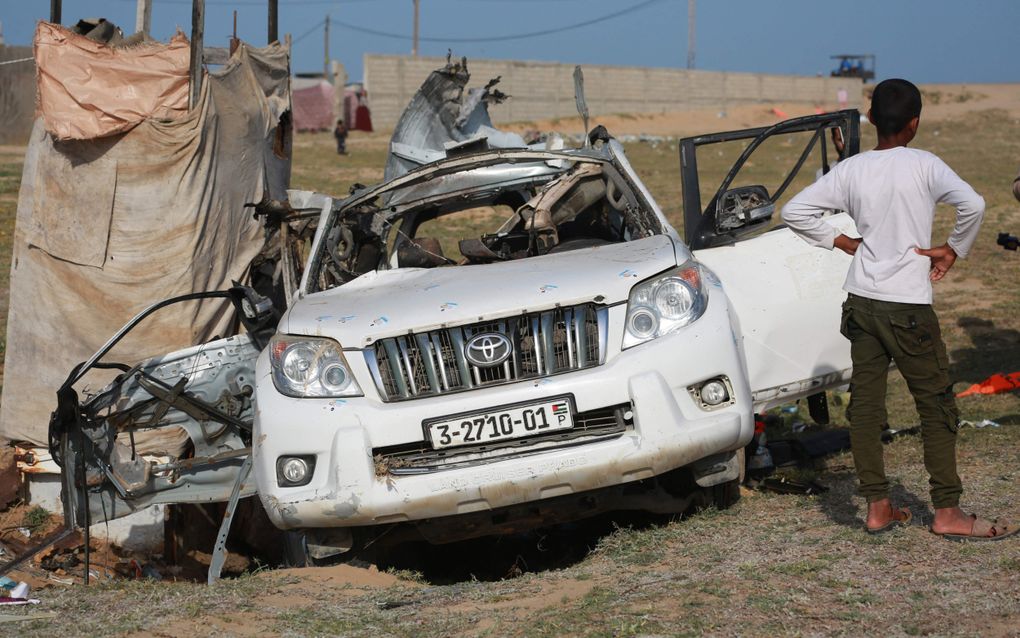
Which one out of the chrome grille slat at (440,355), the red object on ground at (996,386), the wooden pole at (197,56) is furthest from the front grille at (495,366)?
the red object on ground at (996,386)

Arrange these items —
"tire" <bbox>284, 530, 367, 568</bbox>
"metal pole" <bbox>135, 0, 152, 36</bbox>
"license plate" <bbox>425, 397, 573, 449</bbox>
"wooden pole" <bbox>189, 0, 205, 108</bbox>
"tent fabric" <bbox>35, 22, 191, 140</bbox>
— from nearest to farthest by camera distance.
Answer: "license plate" <bbox>425, 397, 573, 449</bbox>
"tire" <bbox>284, 530, 367, 568</bbox>
"tent fabric" <bbox>35, 22, 191, 140</bbox>
"wooden pole" <bbox>189, 0, 205, 108</bbox>
"metal pole" <bbox>135, 0, 152, 36</bbox>

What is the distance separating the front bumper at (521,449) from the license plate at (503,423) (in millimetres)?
33

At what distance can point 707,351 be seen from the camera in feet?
15.2

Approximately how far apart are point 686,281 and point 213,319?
4150mm

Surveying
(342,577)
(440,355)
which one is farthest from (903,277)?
(342,577)

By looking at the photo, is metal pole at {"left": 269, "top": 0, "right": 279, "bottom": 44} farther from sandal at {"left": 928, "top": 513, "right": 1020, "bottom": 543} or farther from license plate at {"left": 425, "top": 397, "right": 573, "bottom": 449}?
sandal at {"left": 928, "top": 513, "right": 1020, "bottom": 543}

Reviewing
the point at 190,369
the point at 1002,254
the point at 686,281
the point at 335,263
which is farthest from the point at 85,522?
the point at 1002,254

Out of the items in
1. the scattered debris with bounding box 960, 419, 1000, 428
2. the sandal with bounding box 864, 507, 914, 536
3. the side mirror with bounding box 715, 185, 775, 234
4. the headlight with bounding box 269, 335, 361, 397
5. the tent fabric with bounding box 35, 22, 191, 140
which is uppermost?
the tent fabric with bounding box 35, 22, 191, 140

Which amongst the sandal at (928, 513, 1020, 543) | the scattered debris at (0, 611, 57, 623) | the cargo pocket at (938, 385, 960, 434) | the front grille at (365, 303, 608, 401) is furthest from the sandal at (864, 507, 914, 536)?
the scattered debris at (0, 611, 57, 623)

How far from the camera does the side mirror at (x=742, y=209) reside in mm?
5488

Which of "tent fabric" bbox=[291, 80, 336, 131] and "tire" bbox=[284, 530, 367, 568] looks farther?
"tent fabric" bbox=[291, 80, 336, 131]

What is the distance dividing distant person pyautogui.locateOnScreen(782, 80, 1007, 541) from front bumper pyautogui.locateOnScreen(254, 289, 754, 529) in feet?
1.77

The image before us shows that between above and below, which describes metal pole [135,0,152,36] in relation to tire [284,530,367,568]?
above

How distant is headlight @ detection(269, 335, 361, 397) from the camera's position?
4684 millimetres
